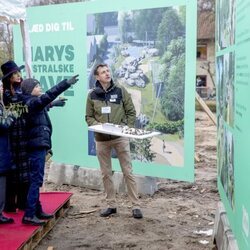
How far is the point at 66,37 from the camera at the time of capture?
6801mm

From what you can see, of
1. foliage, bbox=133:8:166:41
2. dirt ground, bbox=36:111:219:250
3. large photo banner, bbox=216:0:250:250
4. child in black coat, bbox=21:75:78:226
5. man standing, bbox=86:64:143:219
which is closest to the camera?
large photo banner, bbox=216:0:250:250

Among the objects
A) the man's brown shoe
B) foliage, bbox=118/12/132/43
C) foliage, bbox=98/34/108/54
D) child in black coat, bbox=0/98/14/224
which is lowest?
the man's brown shoe

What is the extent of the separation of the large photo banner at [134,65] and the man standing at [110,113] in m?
0.80

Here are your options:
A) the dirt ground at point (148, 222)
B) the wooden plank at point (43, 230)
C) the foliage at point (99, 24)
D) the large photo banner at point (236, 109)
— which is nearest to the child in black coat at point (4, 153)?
the wooden plank at point (43, 230)

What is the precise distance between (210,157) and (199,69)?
22.8m

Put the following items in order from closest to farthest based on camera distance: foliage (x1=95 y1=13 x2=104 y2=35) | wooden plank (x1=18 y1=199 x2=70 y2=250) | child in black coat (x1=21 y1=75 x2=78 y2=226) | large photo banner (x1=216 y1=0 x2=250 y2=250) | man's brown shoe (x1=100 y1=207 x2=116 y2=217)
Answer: large photo banner (x1=216 y1=0 x2=250 y2=250) < wooden plank (x1=18 y1=199 x2=70 y2=250) < child in black coat (x1=21 y1=75 x2=78 y2=226) < man's brown shoe (x1=100 y1=207 x2=116 y2=217) < foliage (x1=95 y1=13 x2=104 y2=35)

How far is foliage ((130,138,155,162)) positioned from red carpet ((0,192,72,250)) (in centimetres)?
114

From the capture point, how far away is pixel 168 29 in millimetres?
5836

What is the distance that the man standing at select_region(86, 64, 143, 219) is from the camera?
5328 millimetres

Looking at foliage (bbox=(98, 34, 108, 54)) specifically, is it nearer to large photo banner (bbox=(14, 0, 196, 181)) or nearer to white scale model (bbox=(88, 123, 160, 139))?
large photo banner (bbox=(14, 0, 196, 181))

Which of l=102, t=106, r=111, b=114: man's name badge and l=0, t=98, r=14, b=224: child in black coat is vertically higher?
l=102, t=106, r=111, b=114: man's name badge

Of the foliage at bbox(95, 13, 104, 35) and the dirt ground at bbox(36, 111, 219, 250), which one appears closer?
the dirt ground at bbox(36, 111, 219, 250)

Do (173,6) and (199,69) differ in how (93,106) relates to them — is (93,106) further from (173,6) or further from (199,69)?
(199,69)

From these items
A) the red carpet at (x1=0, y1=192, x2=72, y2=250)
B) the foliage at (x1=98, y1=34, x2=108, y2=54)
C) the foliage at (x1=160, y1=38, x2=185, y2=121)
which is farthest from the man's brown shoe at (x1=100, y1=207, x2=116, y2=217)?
the foliage at (x1=98, y1=34, x2=108, y2=54)
